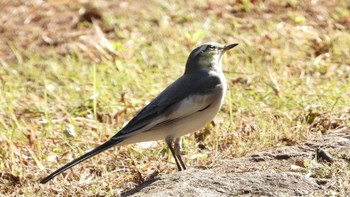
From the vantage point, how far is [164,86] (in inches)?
321

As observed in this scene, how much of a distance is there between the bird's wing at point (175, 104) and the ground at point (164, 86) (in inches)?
14.4

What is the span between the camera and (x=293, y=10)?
33.7ft

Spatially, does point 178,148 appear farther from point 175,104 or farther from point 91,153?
Answer: point 91,153

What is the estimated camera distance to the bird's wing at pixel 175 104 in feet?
19.1

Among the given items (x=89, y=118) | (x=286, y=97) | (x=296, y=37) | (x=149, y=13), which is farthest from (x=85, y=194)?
(x=149, y=13)

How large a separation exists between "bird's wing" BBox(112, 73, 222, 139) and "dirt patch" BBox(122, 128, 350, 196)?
40cm

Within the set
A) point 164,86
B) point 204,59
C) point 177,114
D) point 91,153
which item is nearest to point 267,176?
point 177,114

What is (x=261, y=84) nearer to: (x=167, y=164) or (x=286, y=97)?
(x=286, y=97)

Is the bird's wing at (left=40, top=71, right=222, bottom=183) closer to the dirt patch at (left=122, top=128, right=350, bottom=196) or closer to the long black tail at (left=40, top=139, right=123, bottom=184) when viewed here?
the long black tail at (left=40, top=139, right=123, bottom=184)

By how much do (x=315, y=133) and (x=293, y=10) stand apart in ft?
12.8

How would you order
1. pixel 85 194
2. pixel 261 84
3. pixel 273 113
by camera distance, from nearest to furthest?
pixel 85 194
pixel 273 113
pixel 261 84

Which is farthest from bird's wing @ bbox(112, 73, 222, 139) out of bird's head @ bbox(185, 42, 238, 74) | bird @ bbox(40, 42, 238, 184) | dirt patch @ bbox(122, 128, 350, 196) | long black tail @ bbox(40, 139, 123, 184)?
dirt patch @ bbox(122, 128, 350, 196)

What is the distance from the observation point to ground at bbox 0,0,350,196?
5.70 m

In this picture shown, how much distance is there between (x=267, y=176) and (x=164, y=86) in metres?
3.07
